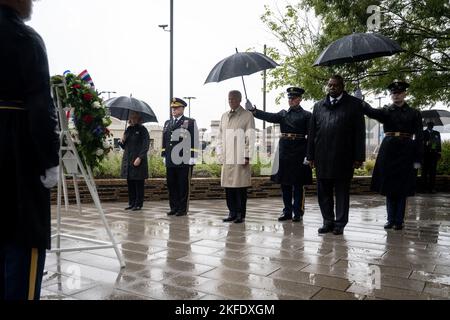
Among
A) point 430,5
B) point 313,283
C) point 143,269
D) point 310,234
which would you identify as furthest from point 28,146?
point 430,5

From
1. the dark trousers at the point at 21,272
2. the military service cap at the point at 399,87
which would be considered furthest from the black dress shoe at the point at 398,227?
the dark trousers at the point at 21,272

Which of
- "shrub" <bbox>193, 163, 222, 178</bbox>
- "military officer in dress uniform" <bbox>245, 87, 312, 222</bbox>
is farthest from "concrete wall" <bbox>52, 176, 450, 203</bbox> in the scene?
"military officer in dress uniform" <bbox>245, 87, 312, 222</bbox>

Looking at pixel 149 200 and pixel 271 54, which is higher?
pixel 271 54

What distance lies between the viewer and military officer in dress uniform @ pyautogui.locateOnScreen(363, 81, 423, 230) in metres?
5.63

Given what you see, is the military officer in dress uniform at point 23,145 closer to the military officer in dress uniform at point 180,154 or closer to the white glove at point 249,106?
the white glove at point 249,106

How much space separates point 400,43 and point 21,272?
25.1ft

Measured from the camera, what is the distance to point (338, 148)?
5227 millimetres

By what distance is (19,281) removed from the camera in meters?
2.06

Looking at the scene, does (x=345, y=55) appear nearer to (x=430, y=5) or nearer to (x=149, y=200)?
(x=430, y=5)

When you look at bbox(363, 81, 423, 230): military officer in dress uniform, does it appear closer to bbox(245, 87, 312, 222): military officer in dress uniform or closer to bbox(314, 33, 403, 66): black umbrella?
bbox(314, 33, 403, 66): black umbrella

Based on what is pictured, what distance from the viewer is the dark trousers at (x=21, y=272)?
2.05 metres

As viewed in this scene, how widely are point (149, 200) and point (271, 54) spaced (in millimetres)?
5747

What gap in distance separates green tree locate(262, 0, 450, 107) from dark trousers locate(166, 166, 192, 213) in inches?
148

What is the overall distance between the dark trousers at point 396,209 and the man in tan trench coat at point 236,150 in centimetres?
200
